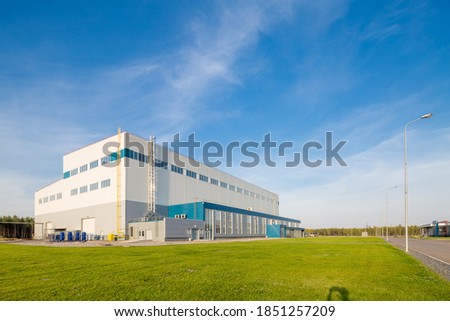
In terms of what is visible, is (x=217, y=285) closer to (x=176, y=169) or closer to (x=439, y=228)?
(x=176, y=169)

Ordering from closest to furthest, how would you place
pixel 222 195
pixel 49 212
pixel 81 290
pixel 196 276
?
pixel 81 290 < pixel 196 276 < pixel 49 212 < pixel 222 195

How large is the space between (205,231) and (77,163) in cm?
2601

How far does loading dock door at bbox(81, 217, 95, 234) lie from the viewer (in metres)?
54.9

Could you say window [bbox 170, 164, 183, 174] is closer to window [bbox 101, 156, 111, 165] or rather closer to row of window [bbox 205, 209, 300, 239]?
row of window [bbox 205, 209, 300, 239]

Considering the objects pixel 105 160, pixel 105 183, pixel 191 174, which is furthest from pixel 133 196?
pixel 191 174

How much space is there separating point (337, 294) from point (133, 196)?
46.7 m

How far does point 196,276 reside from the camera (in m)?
11.7

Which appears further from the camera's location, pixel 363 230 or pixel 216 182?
→ pixel 363 230

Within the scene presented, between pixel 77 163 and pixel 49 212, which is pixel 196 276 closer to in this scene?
pixel 77 163

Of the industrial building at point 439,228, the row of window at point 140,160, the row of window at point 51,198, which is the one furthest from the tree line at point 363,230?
the row of window at point 51,198

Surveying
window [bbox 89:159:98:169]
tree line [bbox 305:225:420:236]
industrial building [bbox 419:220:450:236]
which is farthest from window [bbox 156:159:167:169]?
tree line [bbox 305:225:420:236]

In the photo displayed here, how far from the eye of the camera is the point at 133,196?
171 feet

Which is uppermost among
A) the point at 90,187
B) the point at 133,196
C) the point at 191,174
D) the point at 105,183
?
the point at 191,174
